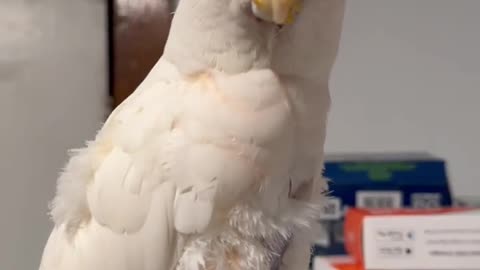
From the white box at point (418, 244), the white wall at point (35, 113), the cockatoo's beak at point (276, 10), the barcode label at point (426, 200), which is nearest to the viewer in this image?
the cockatoo's beak at point (276, 10)

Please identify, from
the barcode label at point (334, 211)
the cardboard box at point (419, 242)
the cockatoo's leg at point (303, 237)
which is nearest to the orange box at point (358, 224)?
the cardboard box at point (419, 242)

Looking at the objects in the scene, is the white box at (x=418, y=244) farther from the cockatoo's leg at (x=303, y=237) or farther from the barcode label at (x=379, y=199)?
the cockatoo's leg at (x=303, y=237)

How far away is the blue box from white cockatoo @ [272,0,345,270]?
0.75m

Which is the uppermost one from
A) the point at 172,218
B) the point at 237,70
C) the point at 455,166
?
the point at 237,70

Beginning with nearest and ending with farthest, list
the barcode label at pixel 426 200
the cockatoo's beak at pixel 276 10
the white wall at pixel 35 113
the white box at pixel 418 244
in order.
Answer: the cockatoo's beak at pixel 276 10 < the white box at pixel 418 244 < the barcode label at pixel 426 200 < the white wall at pixel 35 113

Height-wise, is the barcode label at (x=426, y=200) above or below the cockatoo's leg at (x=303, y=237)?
below

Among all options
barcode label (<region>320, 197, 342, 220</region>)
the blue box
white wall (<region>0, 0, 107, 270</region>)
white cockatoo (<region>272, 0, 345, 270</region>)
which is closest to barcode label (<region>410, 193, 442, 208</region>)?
the blue box

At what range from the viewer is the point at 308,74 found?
1.84ft

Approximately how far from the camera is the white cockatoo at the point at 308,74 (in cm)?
55

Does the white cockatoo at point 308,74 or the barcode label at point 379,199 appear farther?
the barcode label at point 379,199

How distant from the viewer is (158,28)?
1356 mm

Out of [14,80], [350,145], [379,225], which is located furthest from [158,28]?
[379,225]

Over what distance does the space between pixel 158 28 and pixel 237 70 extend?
33.1 inches

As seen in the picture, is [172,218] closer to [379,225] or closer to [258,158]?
[258,158]
